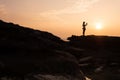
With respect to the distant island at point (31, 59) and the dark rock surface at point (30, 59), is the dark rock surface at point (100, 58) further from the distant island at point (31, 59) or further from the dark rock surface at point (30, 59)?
the dark rock surface at point (30, 59)

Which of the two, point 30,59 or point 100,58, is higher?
point 30,59

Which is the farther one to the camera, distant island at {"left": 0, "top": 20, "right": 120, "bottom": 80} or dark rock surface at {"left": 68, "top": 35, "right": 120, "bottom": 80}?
dark rock surface at {"left": 68, "top": 35, "right": 120, "bottom": 80}

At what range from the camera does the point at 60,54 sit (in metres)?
7.58

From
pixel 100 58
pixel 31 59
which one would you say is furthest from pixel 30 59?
pixel 100 58

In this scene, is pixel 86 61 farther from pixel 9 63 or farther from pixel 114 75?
pixel 9 63

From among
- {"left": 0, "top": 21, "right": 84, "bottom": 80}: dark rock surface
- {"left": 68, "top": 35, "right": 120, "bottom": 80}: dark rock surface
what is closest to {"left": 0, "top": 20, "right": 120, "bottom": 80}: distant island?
{"left": 0, "top": 21, "right": 84, "bottom": 80}: dark rock surface

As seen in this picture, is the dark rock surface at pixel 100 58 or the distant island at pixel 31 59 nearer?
the distant island at pixel 31 59

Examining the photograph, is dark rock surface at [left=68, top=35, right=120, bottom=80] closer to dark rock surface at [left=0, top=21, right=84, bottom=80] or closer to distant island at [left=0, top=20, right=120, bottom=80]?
distant island at [left=0, top=20, right=120, bottom=80]

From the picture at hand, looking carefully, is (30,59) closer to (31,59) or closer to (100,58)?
(31,59)

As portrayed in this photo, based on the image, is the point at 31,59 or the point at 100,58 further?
the point at 100,58

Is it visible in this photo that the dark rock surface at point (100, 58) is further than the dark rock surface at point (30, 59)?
Yes

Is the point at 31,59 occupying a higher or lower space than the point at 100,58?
higher

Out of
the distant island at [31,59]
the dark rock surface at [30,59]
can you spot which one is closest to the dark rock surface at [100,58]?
the distant island at [31,59]

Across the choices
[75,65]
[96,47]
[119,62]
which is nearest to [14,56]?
[75,65]
